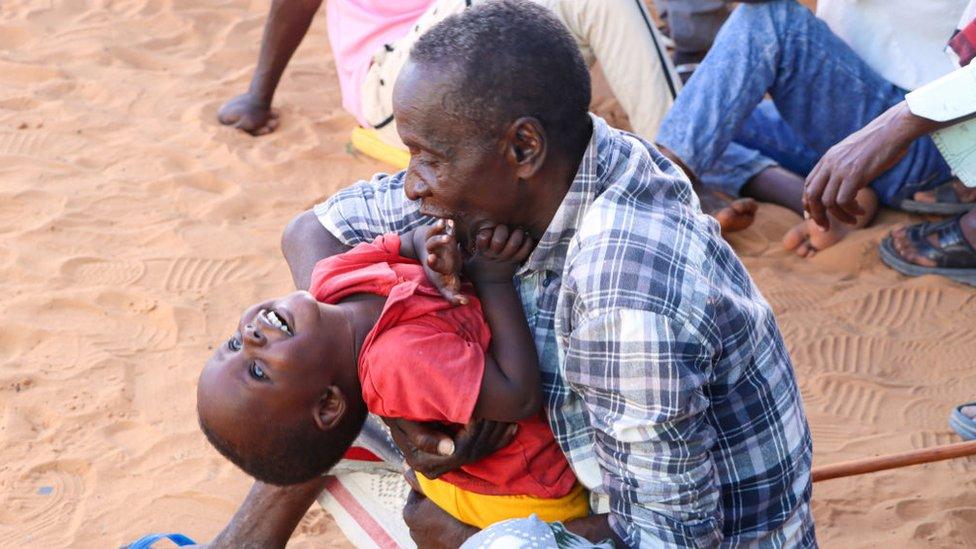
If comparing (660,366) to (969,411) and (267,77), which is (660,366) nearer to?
(969,411)

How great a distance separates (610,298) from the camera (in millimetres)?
1745

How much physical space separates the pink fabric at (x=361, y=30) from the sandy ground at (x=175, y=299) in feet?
1.52

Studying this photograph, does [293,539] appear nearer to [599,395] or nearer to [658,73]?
[599,395]

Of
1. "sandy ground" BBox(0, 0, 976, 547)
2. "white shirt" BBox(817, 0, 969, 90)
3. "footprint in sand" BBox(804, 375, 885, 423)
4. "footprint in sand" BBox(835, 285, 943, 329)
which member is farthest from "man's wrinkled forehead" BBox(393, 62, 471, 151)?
"white shirt" BBox(817, 0, 969, 90)

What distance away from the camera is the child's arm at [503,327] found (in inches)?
75.8

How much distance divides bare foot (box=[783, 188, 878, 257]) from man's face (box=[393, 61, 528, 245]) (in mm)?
2435

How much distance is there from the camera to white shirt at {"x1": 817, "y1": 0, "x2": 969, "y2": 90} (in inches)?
148

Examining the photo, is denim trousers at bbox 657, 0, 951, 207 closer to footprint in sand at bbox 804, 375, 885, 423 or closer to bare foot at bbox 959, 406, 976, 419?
footprint in sand at bbox 804, 375, 885, 423

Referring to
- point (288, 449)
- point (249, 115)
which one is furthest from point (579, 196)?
point (249, 115)

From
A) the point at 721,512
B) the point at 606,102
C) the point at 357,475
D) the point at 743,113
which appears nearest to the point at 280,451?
the point at 357,475

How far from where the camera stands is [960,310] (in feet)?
12.5

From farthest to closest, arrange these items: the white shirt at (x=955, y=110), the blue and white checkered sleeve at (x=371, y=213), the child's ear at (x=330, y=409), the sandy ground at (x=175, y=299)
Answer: the sandy ground at (x=175, y=299) < the white shirt at (x=955, y=110) < the blue and white checkered sleeve at (x=371, y=213) < the child's ear at (x=330, y=409)

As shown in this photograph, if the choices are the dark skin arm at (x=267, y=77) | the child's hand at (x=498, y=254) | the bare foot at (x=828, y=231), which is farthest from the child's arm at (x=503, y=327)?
the dark skin arm at (x=267, y=77)

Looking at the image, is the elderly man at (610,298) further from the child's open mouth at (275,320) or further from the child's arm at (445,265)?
the child's open mouth at (275,320)
